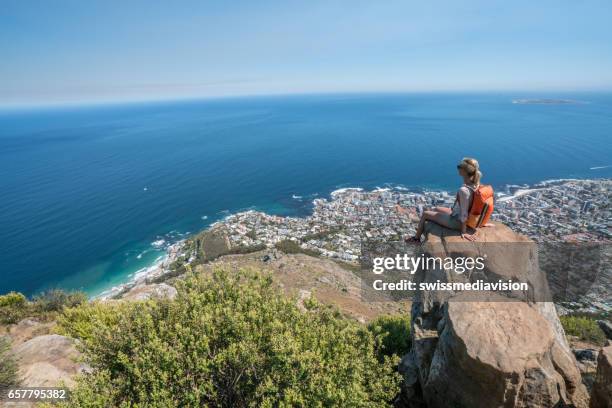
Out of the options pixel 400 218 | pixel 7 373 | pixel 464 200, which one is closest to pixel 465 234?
pixel 464 200

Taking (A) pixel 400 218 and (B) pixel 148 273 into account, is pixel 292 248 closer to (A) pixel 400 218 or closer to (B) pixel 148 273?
(B) pixel 148 273

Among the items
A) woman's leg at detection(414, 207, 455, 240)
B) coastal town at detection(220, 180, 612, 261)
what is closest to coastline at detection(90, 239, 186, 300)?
coastal town at detection(220, 180, 612, 261)

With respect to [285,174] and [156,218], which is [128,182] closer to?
[156,218]

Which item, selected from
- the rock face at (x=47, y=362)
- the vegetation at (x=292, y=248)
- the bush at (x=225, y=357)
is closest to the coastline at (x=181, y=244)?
the vegetation at (x=292, y=248)

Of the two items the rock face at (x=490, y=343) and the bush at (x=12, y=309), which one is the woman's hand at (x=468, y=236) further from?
the bush at (x=12, y=309)

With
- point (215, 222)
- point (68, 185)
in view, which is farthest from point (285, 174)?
point (68, 185)

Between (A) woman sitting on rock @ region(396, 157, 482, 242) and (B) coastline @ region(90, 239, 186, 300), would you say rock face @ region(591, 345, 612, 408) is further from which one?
(B) coastline @ region(90, 239, 186, 300)

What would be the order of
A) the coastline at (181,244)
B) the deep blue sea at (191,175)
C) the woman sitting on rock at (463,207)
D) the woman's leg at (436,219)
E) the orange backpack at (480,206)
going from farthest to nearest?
1. the deep blue sea at (191,175)
2. the coastline at (181,244)
3. the woman's leg at (436,219)
4. the woman sitting on rock at (463,207)
5. the orange backpack at (480,206)
